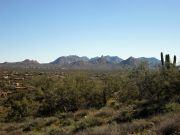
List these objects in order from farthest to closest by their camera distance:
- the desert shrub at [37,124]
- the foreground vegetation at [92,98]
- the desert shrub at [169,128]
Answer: the foreground vegetation at [92,98]
the desert shrub at [37,124]
the desert shrub at [169,128]

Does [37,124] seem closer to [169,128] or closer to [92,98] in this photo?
[169,128]

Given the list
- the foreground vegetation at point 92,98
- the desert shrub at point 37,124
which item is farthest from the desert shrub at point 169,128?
the desert shrub at point 37,124

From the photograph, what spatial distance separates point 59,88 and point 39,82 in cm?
Answer: 594

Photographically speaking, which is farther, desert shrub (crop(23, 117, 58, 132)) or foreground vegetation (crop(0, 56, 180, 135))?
foreground vegetation (crop(0, 56, 180, 135))

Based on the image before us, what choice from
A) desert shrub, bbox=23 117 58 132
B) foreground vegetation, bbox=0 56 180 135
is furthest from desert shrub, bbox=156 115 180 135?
desert shrub, bbox=23 117 58 132

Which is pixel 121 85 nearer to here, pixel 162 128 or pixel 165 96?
pixel 165 96

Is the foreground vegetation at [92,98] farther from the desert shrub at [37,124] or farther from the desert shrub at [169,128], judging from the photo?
the desert shrub at [169,128]

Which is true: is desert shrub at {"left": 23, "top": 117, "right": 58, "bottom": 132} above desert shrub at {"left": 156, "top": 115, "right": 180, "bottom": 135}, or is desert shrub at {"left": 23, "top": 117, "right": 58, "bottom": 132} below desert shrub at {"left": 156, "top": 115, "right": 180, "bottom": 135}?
below

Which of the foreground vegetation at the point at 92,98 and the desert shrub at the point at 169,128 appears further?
the foreground vegetation at the point at 92,98

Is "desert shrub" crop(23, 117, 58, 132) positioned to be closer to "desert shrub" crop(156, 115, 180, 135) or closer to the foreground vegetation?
the foreground vegetation

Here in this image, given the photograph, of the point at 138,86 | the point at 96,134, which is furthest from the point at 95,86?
the point at 96,134

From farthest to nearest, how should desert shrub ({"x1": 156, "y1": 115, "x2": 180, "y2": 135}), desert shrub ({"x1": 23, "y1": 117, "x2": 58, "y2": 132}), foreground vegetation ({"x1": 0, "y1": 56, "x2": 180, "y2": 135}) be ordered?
1. foreground vegetation ({"x1": 0, "y1": 56, "x2": 180, "y2": 135})
2. desert shrub ({"x1": 23, "y1": 117, "x2": 58, "y2": 132})
3. desert shrub ({"x1": 156, "y1": 115, "x2": 180, "y2": 135})

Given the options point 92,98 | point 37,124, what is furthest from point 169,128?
point 92,98

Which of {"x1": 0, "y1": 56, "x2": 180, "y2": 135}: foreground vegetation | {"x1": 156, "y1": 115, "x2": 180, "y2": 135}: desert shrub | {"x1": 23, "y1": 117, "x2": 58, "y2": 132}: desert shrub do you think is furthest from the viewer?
{"x1": 0, "y1": 56, "x2": 180, "y2": 135}: foreground vegetation
